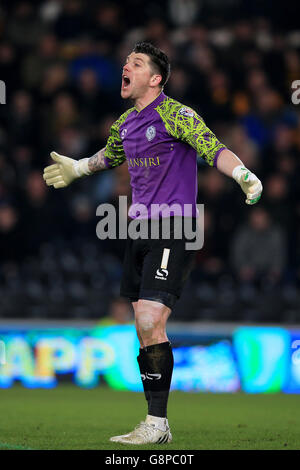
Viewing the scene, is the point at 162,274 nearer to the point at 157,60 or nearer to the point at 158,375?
the point at 158,375

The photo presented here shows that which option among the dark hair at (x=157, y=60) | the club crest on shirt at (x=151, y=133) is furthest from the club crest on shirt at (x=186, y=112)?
the dark hair at (x=157, y=60)

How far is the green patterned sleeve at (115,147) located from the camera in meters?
6.28

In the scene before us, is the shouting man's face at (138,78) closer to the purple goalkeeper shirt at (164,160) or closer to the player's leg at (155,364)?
the purple goalkeeper shirt at (164,160)

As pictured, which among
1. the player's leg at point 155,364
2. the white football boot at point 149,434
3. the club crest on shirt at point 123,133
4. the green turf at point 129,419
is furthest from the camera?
the club crest on shirt at point 123,133

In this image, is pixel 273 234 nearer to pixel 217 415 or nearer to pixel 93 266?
pixel 93 266

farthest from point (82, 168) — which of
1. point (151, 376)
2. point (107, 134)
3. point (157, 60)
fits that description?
point (107, 134)

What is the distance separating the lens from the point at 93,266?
423 inches

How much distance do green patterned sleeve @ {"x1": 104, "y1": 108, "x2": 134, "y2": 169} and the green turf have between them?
1641 millimetres

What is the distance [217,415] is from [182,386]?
2327 mm

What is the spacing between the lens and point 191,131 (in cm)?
580

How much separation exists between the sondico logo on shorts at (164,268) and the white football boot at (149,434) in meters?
0.76

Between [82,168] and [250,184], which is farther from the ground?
[82,168]

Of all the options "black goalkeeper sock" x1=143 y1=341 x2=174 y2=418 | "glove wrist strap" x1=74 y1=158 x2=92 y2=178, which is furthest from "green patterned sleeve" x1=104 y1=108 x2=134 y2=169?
"black goalkeeper sock" x1=143 y1=341 x2=174 y2=418

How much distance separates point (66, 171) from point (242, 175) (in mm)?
1461
